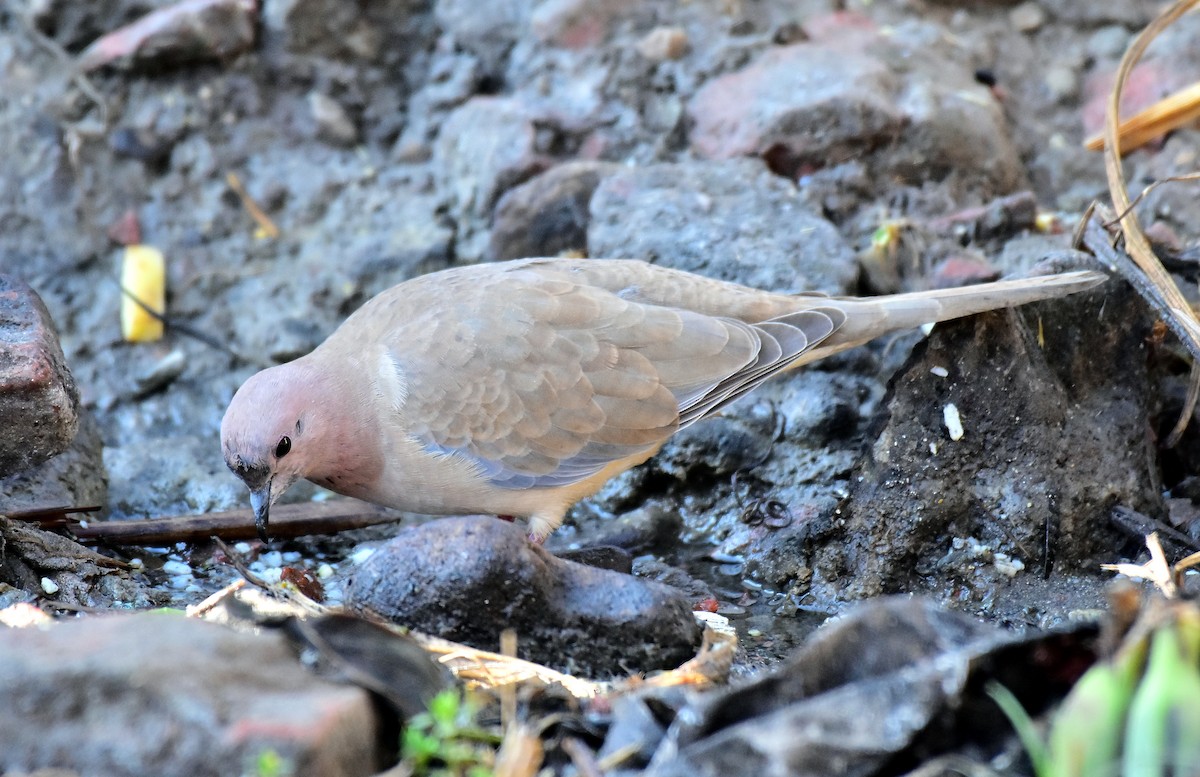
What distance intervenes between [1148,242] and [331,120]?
13.0 ft

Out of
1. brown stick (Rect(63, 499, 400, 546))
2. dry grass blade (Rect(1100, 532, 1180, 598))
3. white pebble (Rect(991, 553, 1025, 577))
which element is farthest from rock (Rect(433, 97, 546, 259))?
dry grass blade (Rect(1100, 532, 1180, 598))

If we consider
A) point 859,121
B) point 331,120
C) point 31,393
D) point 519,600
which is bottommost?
point 519,600

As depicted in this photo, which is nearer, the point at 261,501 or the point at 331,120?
the point at 261,501

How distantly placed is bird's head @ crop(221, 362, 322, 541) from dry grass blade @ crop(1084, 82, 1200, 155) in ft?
12.7

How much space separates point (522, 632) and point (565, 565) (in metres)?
0.23

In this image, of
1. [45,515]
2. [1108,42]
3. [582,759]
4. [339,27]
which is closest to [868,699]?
[582,759]

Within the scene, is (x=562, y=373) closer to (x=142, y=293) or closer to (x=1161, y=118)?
(x=142, y=293)

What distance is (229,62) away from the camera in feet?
20.6

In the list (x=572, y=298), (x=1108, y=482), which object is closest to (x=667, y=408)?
(x=572, y=298)

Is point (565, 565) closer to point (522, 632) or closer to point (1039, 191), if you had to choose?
point (522, 632)

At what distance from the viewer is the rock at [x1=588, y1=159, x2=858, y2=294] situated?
5.11 meters

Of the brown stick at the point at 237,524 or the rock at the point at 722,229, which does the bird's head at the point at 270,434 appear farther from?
the rock at the point at 722,229

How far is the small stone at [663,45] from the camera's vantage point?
6129 mm

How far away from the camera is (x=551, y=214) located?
5641 millimetres
